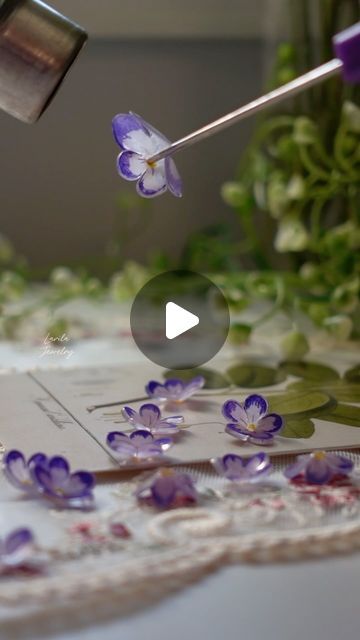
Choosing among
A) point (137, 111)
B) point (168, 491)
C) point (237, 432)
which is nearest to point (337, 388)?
point (237, 432)

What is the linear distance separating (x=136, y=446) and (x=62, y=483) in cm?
6

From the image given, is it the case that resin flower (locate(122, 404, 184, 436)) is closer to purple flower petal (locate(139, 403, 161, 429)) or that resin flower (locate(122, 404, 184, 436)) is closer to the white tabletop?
purple flower petal (locate(139, 403, 161, 429))

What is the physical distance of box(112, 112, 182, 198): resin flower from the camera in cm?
53

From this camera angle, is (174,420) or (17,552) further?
(174,420)

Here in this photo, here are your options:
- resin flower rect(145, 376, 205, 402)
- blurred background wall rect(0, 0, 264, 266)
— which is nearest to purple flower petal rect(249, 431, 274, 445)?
resin flower rect(145, 376, 205, 402)

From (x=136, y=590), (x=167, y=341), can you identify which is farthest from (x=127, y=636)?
(x=167, y=341)

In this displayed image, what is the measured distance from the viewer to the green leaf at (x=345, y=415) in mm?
585

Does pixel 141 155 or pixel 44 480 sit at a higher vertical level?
pixel 141 155

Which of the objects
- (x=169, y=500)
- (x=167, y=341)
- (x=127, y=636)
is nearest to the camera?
(x=127, y=636)

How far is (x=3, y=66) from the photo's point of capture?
532 millimetres

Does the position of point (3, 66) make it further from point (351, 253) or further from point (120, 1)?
point (120, 1)

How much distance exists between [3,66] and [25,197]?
2.24 feet

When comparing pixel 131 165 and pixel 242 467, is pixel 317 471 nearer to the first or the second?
pixel 242 467

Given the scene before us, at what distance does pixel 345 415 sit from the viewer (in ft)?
1.97
